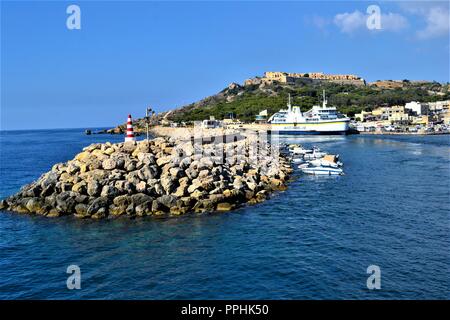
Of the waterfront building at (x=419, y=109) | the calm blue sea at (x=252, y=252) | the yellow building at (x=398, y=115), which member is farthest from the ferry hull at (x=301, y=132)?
the calm blue sea at (x=252, y=252)

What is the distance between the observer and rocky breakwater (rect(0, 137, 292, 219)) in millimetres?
26156

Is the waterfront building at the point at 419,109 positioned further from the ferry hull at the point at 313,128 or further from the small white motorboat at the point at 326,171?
the small white motorboat at the point at 326,171

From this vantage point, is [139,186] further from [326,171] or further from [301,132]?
[301,132]

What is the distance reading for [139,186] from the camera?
27344 mm

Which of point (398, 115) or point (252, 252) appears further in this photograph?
point (398, 115)

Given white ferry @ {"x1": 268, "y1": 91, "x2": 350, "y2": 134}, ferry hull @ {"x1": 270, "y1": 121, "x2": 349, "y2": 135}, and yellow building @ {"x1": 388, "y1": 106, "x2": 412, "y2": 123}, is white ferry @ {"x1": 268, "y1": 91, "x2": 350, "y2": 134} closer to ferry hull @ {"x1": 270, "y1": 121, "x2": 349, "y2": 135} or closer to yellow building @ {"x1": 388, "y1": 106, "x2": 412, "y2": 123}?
ferry hull @ {"x1": 270, "y1": 121, "x2": 349, "y2": 135}

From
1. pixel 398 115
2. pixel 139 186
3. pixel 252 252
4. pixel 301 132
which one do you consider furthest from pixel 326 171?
pixel 398 115

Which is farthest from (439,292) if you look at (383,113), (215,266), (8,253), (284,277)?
(383,113)

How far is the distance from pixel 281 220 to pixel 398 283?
31.0ft

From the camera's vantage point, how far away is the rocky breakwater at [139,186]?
26156 millimetres

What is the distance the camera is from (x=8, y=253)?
2055cm

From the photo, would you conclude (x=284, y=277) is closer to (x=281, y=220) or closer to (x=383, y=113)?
(x=281, y=220)

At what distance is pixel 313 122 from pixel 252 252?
87.2m
